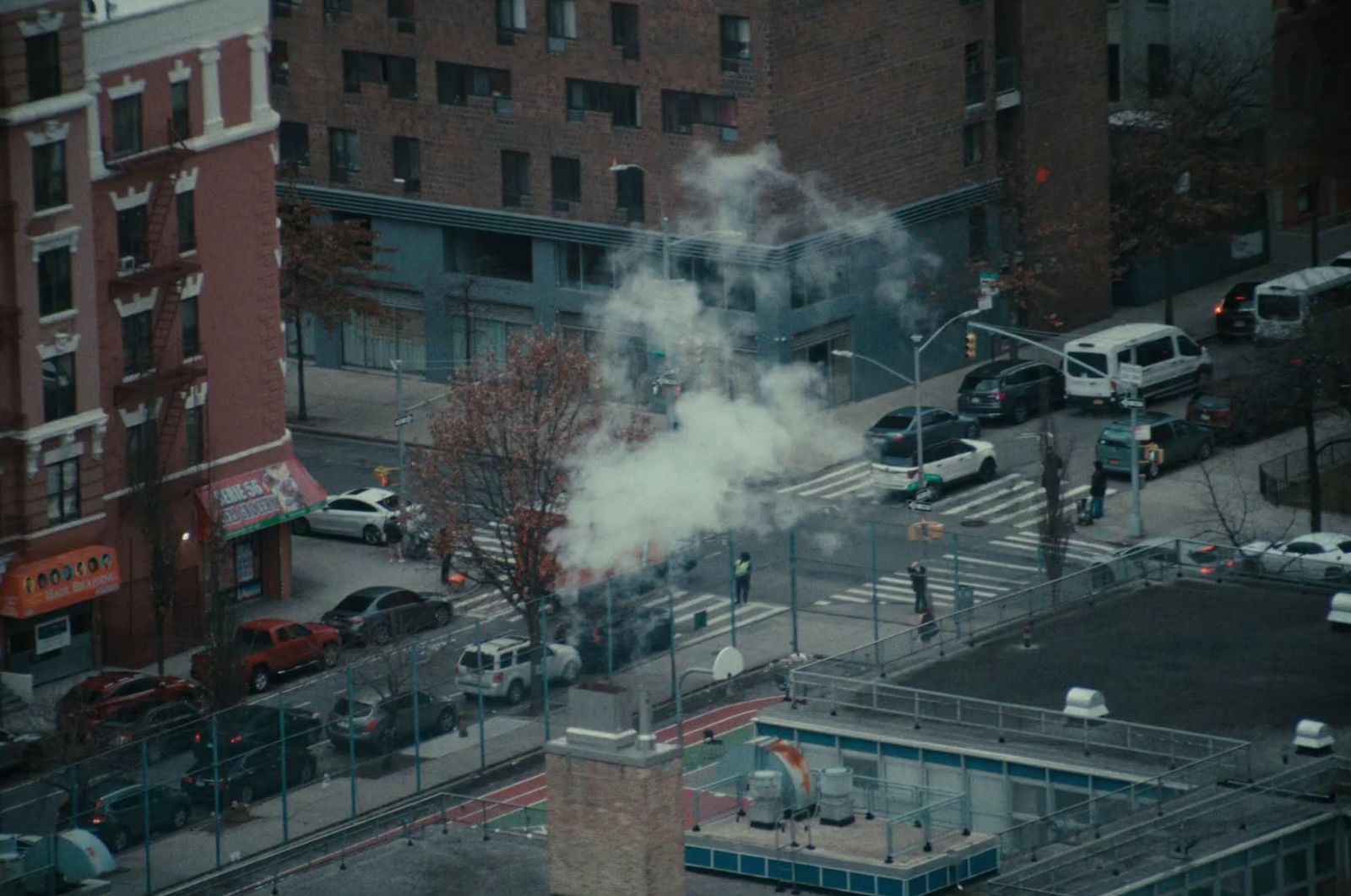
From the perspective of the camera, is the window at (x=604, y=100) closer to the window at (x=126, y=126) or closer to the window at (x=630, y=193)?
the window at (x=630, y=193)

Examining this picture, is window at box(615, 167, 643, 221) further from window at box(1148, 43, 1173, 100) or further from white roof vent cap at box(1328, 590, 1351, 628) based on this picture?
white roof vent cap at box(1328, 590, 1351, 628)

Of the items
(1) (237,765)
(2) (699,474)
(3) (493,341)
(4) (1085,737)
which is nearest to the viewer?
(4) (1085,737)

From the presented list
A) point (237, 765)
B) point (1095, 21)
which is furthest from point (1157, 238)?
point (237, 765)

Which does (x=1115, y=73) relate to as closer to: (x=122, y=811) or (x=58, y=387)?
(x=58, y=387)

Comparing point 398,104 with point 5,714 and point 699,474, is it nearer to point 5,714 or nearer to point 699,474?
point 699,474

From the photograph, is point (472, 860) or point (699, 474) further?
point (699, 474)

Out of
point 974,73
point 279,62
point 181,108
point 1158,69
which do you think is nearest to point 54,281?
point 181,108
